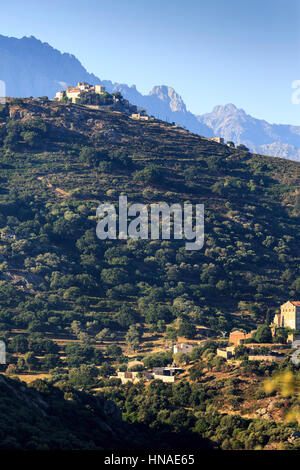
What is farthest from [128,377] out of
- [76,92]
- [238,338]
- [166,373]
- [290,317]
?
[76,92]

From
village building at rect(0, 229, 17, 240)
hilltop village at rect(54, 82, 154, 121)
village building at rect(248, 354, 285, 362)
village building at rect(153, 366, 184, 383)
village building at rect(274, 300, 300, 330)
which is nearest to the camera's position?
village building at rect(248, 354, 285, 362)

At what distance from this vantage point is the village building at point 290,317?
7531cm

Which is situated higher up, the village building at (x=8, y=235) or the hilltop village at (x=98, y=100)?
the hilltop village at (x=98, y=100)

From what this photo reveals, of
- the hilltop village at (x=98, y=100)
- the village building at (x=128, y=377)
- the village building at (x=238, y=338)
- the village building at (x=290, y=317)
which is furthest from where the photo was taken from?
the hilltop village at (x=98, y=100)

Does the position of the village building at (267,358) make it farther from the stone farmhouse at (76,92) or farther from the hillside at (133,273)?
the stone farmhouse at (76,92)

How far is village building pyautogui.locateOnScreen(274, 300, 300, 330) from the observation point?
2965 inches

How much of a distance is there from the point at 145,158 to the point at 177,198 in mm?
16076

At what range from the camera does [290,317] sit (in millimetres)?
76562

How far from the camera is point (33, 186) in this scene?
400 feet

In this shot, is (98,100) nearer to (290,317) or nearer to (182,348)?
(290,317)

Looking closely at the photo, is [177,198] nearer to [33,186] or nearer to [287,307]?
[33,186]

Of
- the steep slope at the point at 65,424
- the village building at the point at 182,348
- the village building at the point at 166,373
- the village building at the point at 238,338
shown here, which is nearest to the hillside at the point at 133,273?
the steep slope at the point at 65,424

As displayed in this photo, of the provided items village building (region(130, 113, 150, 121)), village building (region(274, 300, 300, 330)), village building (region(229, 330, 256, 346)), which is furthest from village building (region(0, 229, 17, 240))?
village building (region(130, 113, 150, 121))

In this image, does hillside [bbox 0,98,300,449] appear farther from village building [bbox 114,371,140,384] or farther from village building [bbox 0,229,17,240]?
village building [bbox 114,371,140,384]
